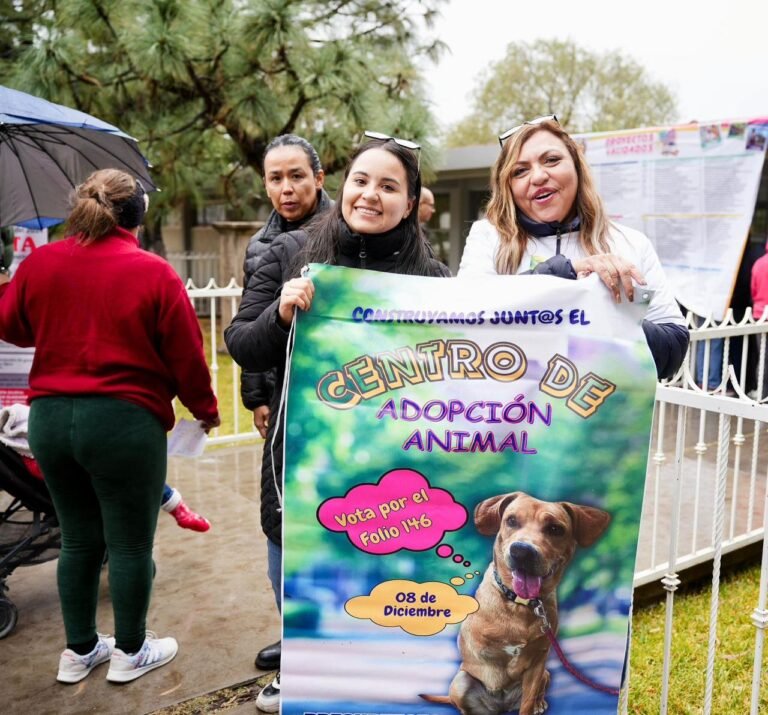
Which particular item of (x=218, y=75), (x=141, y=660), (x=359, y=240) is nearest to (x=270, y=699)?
(x=141, y=660)

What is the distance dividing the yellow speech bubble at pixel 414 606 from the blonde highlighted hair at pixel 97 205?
142 cm

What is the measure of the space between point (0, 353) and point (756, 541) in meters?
3.84

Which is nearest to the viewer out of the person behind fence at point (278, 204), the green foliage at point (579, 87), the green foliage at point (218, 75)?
the person behind fence at point (278, 204)


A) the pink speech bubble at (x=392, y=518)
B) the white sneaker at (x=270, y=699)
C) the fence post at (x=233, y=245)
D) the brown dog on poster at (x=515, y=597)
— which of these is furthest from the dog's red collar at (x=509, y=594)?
the fence post at (x=233, y=245)

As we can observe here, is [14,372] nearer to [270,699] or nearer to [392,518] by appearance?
[270,699]

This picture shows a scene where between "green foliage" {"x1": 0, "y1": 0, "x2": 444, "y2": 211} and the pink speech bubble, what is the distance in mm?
6790

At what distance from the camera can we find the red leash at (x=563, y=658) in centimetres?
164

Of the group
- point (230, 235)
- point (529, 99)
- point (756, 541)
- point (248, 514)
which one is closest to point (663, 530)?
point (756, 541)

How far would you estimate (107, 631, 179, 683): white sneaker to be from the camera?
8.71 ft

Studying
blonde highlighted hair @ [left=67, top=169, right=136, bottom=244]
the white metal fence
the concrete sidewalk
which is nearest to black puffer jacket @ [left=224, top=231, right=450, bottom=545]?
blonde highlighted hair @ [left=67, top=169, right=136, bottom=244]

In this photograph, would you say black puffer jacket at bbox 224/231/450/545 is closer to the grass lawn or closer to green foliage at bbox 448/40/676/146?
the grass lawn

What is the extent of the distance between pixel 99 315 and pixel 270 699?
1.36m

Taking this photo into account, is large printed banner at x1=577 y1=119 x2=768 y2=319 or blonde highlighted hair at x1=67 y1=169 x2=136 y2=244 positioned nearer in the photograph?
blonde highlighted hair at x1=67 y1=169 x2=136 y2=244

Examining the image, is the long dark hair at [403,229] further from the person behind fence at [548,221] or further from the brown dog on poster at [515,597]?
the brown dog on poster at [515,597]
